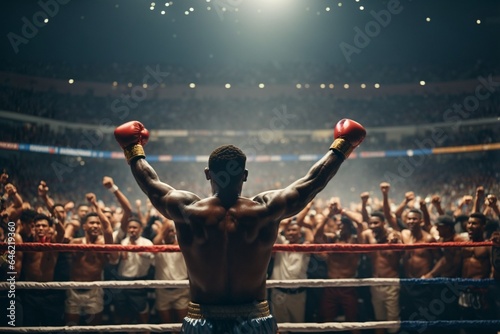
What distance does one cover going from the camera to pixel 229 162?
2035 millimetres

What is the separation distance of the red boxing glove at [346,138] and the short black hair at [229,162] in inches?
18.4

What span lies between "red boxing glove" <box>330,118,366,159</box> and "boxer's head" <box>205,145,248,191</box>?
1.54 ft

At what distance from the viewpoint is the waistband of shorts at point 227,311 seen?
6.52 ft

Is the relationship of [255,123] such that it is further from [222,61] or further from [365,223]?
[365,223]

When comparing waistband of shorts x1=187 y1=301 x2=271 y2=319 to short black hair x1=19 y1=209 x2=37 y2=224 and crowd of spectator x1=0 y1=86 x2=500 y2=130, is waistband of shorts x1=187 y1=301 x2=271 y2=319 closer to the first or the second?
short black hair x1=19 y1=209 x2=37 y2=224

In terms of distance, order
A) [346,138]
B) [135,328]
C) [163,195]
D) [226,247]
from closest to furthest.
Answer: [226,247]
[163,195]
[346,138]
[135,328]

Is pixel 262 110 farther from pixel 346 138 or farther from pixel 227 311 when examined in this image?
pixel 227 311

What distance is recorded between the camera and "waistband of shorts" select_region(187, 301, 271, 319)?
6.52 feet

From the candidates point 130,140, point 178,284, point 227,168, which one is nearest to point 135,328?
point 178,284

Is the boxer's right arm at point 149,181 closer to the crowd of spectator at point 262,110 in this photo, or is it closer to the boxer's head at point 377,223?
the boxer's head at point 377,223

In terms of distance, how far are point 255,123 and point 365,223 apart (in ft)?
64.8

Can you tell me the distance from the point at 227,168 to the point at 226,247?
337 mm

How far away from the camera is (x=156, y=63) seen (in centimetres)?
2355

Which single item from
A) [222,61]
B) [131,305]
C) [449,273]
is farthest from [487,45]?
[131,305]
